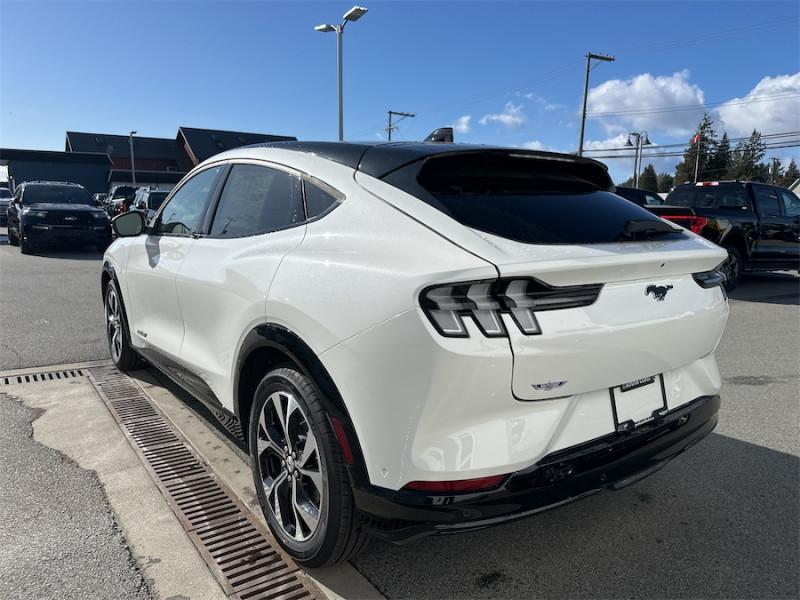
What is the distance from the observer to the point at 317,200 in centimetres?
247

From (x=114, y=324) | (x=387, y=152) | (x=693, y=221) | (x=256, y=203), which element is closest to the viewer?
(x=387, y=152)

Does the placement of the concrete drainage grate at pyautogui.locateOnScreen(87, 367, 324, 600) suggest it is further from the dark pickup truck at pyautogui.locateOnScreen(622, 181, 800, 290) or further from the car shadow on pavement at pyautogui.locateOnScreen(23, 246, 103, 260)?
the car shadow on pavement at pyautogui.locateOnScreen(23, 246, 103, 260)

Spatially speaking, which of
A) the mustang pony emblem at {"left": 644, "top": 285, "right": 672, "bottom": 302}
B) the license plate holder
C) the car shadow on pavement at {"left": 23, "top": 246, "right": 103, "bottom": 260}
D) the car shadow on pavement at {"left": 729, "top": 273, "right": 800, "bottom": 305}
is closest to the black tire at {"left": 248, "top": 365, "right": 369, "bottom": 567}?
the license plate holder

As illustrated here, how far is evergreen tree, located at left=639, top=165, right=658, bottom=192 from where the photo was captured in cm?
9756

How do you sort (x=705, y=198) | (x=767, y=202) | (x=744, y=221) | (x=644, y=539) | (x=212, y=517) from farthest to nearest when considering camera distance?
1. (x=705, y=198)
2. (x=767, y=202)
3. (x=744, y=221)
4. (x=212, y=517)
5. (x=644, y=539)

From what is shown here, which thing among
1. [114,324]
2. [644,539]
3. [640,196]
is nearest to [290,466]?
[644,539]

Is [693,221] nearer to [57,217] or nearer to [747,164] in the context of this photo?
[57,217]

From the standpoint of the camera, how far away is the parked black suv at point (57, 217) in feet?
45.9

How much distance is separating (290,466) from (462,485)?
87cm

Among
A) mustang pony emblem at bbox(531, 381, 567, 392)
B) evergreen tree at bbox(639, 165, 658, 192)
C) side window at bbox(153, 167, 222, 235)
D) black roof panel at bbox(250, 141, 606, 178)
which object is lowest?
mustang pony emblem at bbox(531, 381, 567, 392)

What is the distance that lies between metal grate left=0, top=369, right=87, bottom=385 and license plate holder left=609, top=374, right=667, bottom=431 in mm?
4436

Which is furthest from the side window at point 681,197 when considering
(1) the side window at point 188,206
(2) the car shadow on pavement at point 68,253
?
(2) the car shadow on pavement at point 68,253

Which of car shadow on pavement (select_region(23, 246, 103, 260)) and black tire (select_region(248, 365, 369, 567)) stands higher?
black tire (select_region(248, 365, 369, 567))

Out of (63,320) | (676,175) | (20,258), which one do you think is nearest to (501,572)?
(63,320)
